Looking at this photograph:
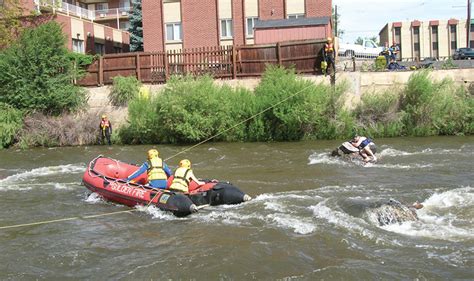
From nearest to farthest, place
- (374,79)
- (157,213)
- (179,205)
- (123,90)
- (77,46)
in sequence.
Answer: (179,205), (157,213), (374,79), (123,90), (77,46)

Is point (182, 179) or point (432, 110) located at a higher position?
point (432, 110)

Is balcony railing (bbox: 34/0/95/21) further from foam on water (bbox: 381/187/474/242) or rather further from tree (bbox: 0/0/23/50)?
foam on water (bbox: 381/187/474/242)

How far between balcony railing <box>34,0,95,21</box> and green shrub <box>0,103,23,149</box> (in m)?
15.3

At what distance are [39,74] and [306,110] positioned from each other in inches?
490

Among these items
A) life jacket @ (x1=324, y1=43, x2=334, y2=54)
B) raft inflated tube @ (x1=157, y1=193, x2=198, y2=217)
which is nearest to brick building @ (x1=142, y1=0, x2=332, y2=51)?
life jacket @ (x1=324, y1=43, x2=334, y2=54)

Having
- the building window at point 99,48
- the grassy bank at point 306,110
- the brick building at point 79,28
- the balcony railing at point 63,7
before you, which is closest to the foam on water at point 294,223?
the grassy bank at point 306,110

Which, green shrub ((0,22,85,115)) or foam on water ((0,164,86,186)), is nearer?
foam on water ((0,164,86,186))

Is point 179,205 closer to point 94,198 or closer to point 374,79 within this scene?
point 94,198

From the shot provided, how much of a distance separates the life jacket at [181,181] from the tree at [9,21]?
2343 cm

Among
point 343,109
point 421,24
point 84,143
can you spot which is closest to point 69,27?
point 84,143

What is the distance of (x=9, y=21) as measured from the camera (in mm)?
31719

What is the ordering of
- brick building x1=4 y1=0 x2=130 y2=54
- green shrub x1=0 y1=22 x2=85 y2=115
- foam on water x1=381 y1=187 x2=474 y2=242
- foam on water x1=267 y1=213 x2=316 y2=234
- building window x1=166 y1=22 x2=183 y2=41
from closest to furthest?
1. foam on water x1=381 y1=187 x2=474 y2=242
2. foam on water x1=267 y1=213 x2=316 y2=234
3. green shrub x1=0 y1=22 x2=85 y2=115
4. building window x1=166 y1=22 x2=183 y2=41
5. brick building x1=4 y1=0 x2=130 y2=54

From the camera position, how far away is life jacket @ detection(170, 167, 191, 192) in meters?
11.4

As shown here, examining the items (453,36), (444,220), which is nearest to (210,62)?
(444,220)
